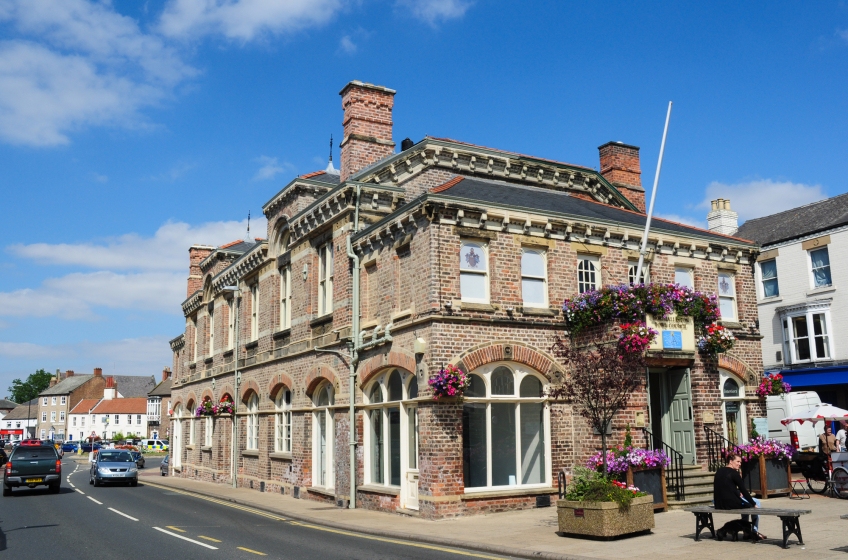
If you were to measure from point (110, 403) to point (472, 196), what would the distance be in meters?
102

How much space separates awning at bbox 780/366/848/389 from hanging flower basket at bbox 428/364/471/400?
22.7 metres

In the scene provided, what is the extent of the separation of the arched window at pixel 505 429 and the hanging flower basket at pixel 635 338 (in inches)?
90.0

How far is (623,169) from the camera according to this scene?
2708cm

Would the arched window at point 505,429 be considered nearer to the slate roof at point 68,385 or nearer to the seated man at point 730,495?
the seated man at point 730,495

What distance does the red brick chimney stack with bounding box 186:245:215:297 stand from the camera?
41000mm

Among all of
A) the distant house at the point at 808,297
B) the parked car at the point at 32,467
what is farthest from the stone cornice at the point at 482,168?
the parked car at the point at 32,467

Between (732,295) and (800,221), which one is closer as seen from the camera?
(732,295)

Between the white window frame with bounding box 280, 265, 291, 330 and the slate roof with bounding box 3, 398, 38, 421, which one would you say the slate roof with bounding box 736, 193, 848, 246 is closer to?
the white window frame with bounding box 280, 265, 291, 330

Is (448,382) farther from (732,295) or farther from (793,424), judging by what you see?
(793,424)

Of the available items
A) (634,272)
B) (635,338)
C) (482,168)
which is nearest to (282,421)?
(482,168)

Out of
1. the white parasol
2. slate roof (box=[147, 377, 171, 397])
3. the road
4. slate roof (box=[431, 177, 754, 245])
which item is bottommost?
the road

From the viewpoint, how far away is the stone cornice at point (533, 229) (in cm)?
1714

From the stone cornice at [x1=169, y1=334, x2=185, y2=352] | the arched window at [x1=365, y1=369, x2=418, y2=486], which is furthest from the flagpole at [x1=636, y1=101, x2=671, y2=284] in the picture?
the stone cornice at [x1=169, y1=334, x2=185, y2=352]

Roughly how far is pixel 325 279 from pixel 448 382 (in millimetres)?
7901
